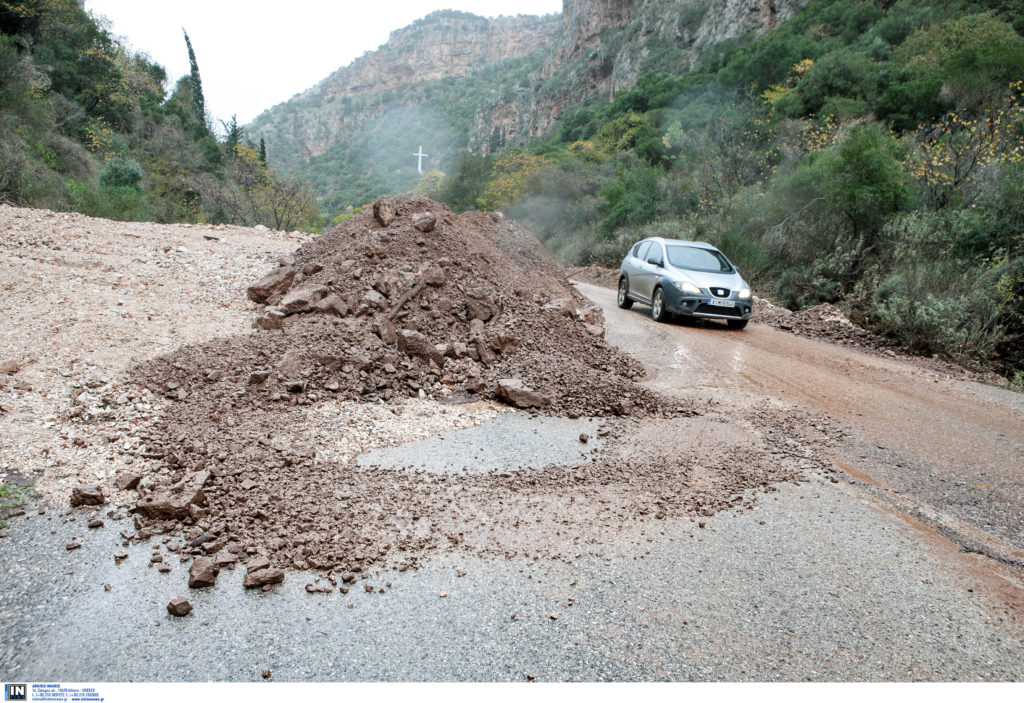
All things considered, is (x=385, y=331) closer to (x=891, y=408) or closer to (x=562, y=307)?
(x=562, y=307)

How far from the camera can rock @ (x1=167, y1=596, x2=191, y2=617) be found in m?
2.70

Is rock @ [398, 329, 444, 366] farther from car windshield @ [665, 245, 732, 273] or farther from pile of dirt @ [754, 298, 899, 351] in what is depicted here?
pile of dirt @ [754, 298, 899, 351]

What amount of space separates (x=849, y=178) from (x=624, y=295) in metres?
5.57

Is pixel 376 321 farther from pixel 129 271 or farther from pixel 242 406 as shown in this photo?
pixel 129 271

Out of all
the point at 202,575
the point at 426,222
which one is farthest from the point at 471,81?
the point at 202,575

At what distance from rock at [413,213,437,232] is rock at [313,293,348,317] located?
6.65 ft

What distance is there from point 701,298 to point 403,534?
8.90 meters

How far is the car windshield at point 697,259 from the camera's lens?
1170 cm

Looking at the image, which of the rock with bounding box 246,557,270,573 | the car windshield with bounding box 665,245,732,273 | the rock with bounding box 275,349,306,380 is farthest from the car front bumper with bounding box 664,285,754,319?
the rock with bounding box 246,557,270,573

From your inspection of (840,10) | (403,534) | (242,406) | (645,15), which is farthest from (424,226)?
(645,15)

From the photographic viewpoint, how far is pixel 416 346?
261 inches

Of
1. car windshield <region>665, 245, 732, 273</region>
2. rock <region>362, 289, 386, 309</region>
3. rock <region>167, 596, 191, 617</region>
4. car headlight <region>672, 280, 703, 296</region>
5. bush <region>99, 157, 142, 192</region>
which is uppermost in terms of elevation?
bush <region>99, 157, 142, 192</region>

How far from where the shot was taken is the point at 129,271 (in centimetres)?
855

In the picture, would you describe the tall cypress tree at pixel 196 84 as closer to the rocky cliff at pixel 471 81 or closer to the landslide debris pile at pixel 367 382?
the rocky cliff at pixel 471 81
